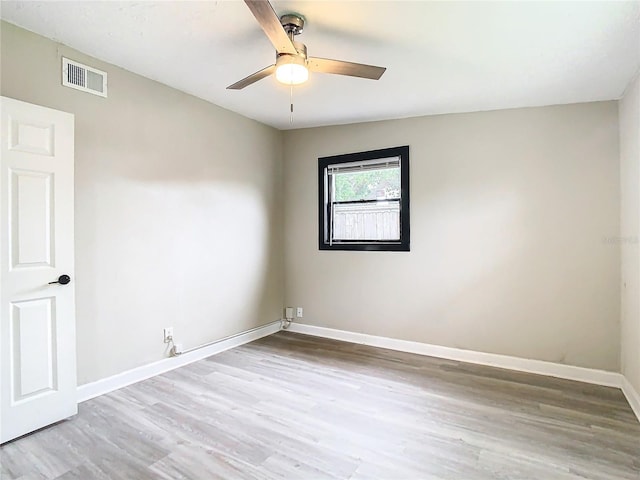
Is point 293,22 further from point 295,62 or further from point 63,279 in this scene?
point 63,279

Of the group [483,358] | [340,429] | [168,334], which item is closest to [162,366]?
[168,334]

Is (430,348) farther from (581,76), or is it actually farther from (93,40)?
(93,40)

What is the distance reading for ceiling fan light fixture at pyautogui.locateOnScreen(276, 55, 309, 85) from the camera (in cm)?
209

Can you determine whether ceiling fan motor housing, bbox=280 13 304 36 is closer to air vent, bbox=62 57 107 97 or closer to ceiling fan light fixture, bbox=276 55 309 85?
ceiling fan light fixture, bbox=276 55 309 85

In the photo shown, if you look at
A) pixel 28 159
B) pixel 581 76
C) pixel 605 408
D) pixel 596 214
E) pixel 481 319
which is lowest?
pixel 605 408

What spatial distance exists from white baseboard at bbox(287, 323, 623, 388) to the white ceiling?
239cm

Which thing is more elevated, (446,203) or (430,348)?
(446,203)

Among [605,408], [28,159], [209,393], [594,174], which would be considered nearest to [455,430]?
[605,408]

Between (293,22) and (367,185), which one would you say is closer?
(293,22)

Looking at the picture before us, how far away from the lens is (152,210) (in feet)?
10.2

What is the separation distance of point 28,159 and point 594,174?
4313 millimetres

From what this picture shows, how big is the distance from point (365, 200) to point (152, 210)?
2274 millimetres

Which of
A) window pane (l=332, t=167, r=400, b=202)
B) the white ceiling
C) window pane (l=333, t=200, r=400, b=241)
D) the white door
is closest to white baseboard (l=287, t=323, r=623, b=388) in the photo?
window pane (l=333, t=200, r=400, b=241)

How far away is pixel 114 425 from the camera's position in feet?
→ 7.55
